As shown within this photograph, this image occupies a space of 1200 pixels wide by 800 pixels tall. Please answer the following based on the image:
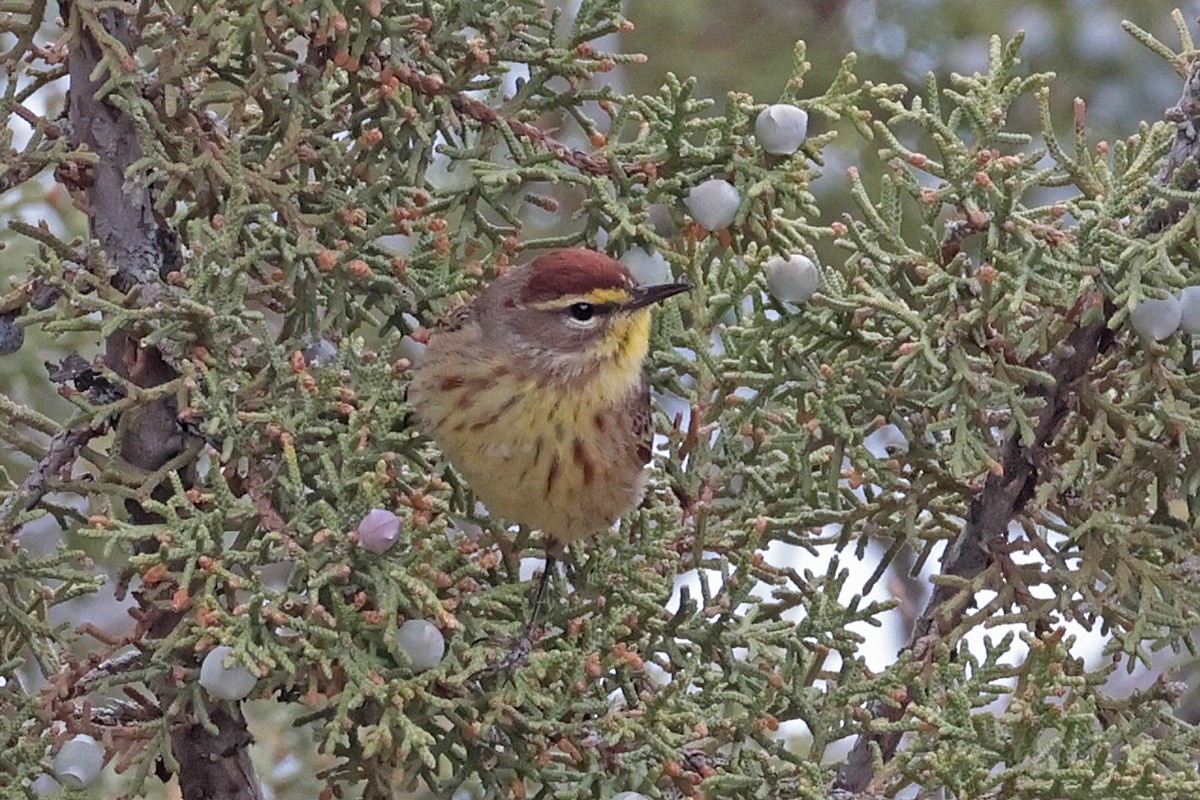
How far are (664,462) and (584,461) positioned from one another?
153 mm

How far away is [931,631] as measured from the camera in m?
2.86

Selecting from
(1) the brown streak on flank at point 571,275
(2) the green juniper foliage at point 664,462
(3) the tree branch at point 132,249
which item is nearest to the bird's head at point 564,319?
(1) the brown streak on flank at point 571,275

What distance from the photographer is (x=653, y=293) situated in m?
2.95

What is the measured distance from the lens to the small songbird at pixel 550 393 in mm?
3033

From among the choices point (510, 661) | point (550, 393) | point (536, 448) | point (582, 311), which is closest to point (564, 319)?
point (582, 311)

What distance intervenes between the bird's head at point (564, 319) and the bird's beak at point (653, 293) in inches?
2.1

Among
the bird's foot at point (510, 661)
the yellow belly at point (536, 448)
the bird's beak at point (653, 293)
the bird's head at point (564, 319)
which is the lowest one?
the bird's foot at point (510, 661)

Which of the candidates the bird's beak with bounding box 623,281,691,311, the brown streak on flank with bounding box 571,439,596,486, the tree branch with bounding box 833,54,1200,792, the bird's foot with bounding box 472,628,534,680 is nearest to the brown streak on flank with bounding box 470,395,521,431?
the brown streak on flank with bounding box 571,439,596,486

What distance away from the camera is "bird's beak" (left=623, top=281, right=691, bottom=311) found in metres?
2.91

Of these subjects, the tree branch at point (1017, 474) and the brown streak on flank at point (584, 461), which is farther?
the brown streak on flank at point (584, 461)

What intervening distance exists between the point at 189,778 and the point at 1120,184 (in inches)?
74.0

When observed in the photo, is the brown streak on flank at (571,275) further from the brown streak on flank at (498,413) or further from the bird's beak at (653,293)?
the brown streak on flank at (498,413)

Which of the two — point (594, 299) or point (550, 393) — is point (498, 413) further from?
point (594, 299)

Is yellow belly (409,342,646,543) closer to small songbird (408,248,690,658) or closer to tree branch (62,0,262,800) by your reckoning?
small songbird (408,248,690,658)
